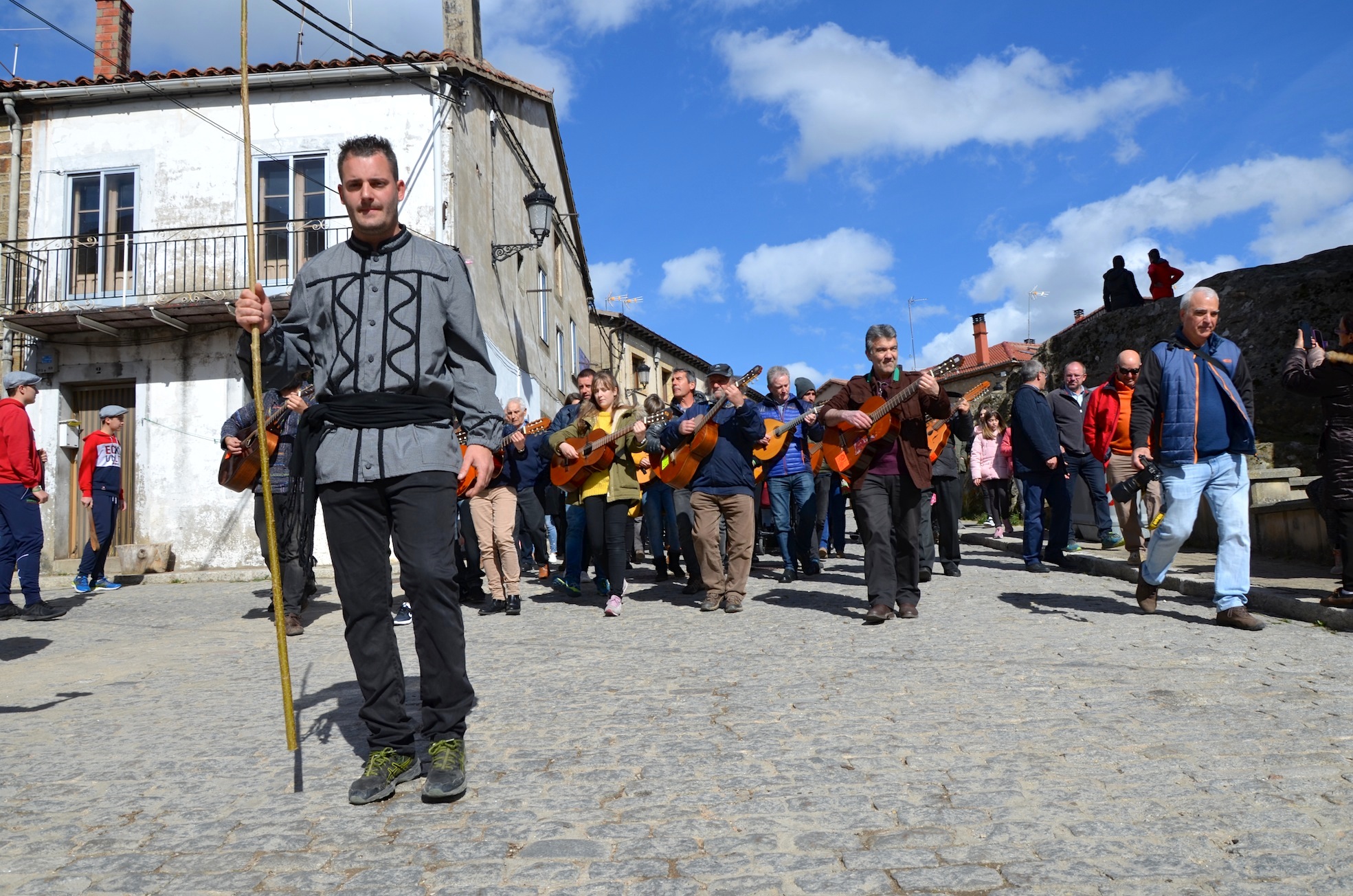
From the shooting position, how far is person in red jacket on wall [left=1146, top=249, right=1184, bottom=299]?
16.7 m

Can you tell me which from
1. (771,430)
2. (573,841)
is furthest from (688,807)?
(771,430)

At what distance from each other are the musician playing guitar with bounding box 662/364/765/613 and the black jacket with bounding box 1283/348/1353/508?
382 centimetres

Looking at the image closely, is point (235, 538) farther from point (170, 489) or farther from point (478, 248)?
point (478, 248)

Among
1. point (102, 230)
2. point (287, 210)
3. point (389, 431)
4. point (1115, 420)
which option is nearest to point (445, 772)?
point (389, 431)

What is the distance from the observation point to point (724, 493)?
8.60 m

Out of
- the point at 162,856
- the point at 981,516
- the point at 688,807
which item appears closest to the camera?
the point at 162,856

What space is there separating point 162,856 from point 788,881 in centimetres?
175

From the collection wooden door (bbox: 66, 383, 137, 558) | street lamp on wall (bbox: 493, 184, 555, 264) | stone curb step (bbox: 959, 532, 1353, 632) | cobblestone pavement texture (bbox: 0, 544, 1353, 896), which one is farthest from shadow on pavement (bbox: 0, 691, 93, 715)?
street lamp on wall (bbox: 493, 184, 555, 264)

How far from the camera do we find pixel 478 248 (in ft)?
59.5

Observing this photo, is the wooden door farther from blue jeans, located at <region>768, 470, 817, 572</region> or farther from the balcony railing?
blue jeans, located at <region>768, 470, 817, 572</region>

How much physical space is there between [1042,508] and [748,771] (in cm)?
718

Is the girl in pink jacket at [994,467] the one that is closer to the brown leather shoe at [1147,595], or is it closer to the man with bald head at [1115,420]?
the man with bald head at [1115,420]

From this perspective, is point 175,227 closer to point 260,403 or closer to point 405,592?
point 260,403

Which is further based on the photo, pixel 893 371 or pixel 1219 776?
pixel 893 371
